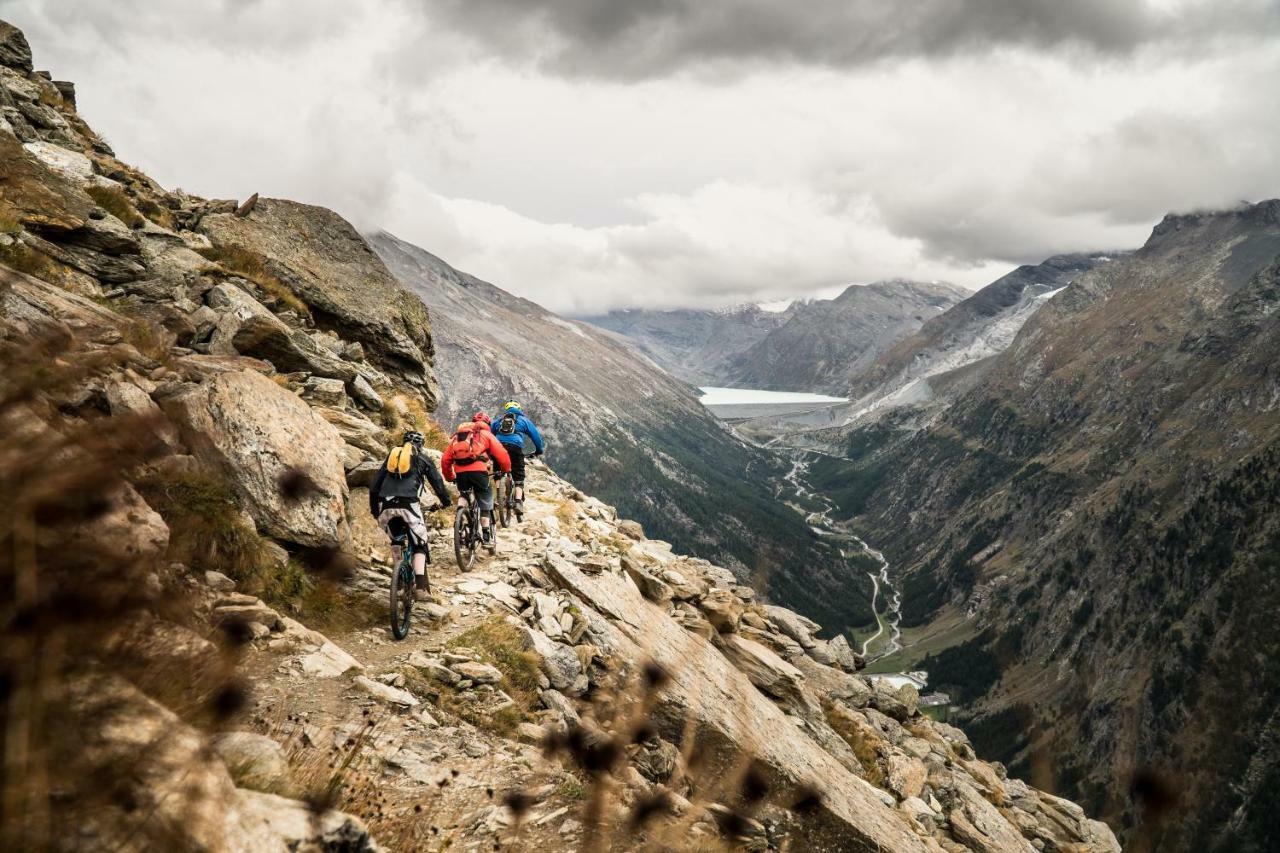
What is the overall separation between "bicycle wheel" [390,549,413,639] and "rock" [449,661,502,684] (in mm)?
Answer: 1526

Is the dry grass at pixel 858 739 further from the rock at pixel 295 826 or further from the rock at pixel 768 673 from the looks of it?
the rock at pixel 295 826

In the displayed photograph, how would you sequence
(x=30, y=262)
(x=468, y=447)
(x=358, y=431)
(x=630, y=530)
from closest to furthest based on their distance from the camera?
1. (x=30, y=262)
2. (x=468, y=447)
3. (x=358, y=431)
4. (x=630, y=530)

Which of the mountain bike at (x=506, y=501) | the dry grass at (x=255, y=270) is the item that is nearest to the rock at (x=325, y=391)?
the mountain bike at (x=506, y=501)

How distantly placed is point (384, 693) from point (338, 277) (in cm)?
2441

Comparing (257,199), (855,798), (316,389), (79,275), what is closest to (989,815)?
(855,798)

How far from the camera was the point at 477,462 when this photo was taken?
17.9 m

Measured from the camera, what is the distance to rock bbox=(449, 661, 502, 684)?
12.2 meters

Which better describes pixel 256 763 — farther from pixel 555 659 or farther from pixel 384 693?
pixel 555 659

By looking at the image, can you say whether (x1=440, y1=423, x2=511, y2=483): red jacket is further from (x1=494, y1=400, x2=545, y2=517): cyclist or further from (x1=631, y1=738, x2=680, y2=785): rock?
(x1=631, y1=738, x2=680, y2=785): rock

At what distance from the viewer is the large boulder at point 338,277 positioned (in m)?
27.6

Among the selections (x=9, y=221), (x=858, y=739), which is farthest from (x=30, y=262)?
(x=858, y=739)

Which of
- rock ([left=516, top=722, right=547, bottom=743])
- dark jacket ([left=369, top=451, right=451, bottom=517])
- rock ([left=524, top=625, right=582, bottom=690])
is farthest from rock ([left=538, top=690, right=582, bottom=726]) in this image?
dark jacket ([left=369, top=451, right=451, bottom=517])

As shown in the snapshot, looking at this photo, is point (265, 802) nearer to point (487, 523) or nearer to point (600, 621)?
point (600, 621)

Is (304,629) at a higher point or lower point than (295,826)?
lower
